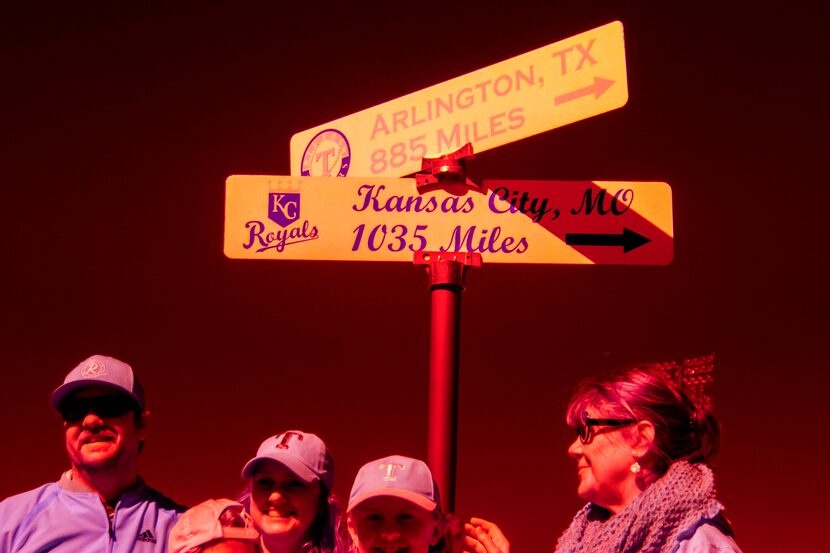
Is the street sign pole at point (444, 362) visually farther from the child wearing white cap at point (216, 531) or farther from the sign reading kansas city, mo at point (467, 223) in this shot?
the child wearing white cap at point (216, 531)

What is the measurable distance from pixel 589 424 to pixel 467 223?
49cm

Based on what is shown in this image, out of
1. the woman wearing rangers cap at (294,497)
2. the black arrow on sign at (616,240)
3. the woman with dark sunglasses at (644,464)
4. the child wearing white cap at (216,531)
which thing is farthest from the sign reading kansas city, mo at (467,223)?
the child wearing white cap at (216,531)

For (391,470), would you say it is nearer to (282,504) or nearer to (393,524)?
(393,524)

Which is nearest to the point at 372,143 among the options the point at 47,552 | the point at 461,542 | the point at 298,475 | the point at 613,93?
the point at 613,93

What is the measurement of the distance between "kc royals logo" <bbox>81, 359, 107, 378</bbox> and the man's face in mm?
33

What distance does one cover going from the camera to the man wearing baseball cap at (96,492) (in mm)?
2008

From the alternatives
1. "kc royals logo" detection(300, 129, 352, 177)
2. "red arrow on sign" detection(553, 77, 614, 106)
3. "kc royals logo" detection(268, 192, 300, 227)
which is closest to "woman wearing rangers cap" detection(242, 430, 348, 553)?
"kc royals logo" detection(268, 192, 300, 227)

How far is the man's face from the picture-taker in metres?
2.04

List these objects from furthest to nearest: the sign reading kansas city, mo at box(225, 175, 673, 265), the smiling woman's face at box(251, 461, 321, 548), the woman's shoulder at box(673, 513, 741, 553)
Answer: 1. the sign reading kansas city, mo at box(225, 175, 673, 265)
2. the smiling woman's face at box(251, 461, 321, 548)
3. the woman's shoulder at box(673, 513, 741, 553)

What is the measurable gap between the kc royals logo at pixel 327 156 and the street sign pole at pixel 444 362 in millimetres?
350

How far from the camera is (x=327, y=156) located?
2.21 metres

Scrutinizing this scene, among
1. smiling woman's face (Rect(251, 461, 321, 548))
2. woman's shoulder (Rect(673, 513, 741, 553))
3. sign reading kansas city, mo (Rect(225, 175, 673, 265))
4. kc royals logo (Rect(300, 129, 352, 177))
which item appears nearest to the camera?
woman's shoulder (Rect(673, 513, 741, 553))

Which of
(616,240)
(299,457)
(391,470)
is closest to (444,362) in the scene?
(391,470)

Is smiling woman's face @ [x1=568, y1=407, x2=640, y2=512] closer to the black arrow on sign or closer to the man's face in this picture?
the black arrow on sign
